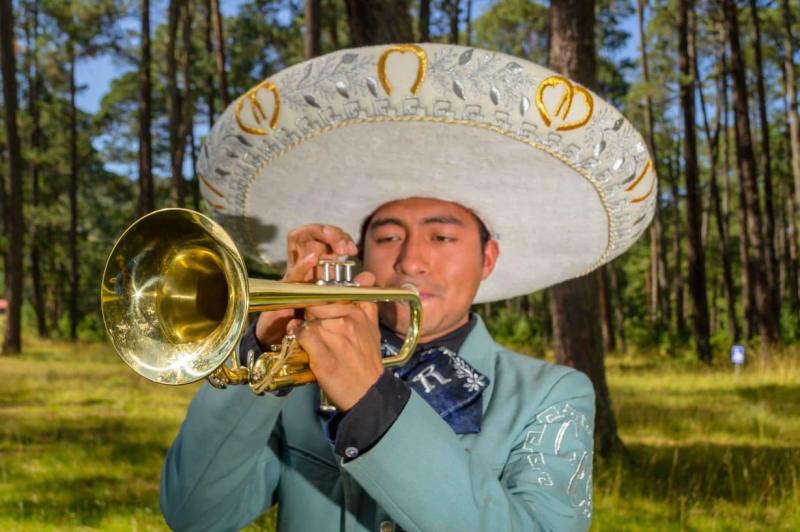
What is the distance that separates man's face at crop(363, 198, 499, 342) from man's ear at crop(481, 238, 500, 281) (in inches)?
6.3

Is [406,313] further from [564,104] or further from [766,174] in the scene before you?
[766,174]

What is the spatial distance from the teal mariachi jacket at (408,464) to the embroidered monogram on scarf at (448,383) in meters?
0.04

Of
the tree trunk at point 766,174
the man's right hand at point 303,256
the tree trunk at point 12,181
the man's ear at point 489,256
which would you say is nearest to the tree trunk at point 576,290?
the man's ear at point 489,256

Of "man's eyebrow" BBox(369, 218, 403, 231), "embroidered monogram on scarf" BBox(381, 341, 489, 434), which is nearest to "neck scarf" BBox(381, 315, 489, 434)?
"embroidered monogram on scarf" BBox(381, 341, 489, 434)

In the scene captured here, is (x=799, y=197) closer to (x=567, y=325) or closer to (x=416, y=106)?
(x=567, y=325)

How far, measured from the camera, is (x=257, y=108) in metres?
2.35

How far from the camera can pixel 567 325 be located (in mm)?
6949

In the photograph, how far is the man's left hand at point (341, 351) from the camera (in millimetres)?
1635

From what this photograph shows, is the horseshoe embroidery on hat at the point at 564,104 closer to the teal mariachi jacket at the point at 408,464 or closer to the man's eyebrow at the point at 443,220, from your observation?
the man's eyebrow at the point at 443,220

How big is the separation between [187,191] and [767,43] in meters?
21.1

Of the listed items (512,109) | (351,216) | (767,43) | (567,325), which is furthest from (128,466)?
(767,43)

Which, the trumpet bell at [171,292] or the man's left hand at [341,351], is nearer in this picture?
the man's left hand at [341,351]

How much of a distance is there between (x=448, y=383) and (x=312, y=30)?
9.54 m

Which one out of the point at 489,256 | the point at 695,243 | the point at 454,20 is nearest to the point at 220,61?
the point at 454,20
